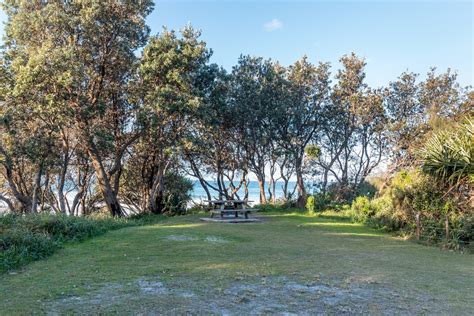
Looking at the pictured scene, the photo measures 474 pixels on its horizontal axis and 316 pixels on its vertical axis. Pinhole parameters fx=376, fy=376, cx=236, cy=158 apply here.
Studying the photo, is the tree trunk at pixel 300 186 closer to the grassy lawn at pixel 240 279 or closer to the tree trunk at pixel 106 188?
the tree trunk at pixel 106 188

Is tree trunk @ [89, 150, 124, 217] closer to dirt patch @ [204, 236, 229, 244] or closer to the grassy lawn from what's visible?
the grassy lawn

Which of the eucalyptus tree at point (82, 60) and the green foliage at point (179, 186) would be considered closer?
the eucalyptus tree at point (82, 60)

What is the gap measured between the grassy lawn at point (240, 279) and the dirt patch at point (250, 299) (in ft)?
0.04

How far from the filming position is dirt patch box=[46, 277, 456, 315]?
392 centimetres

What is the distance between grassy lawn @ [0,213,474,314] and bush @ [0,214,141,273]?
1.03 feet

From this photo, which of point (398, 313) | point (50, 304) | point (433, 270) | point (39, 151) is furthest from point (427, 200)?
point (39, 151)

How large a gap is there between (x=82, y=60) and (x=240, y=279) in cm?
1149

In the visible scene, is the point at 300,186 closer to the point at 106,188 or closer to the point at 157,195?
the point at 157,195

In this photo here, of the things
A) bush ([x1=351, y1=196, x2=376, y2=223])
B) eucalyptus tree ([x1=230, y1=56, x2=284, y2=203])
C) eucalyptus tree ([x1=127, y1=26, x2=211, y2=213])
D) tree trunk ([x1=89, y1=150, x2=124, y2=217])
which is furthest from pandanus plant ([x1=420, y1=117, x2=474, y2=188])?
tree trunk ([x1=89, y1=150, x2=124, y2=217])

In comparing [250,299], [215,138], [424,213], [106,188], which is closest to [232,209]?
[106,188]

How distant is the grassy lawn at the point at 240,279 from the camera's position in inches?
160

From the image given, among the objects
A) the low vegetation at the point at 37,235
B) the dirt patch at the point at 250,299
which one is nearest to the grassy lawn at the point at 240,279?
the dirt patch at the point at 250,299

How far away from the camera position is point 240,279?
5.15 metres

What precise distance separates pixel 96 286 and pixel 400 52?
48.6 ft
